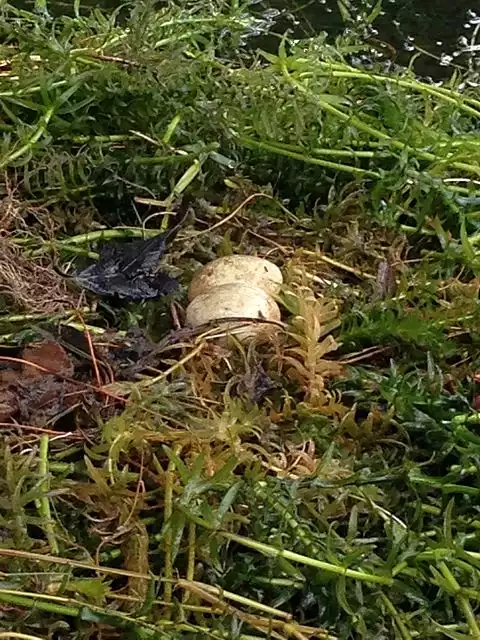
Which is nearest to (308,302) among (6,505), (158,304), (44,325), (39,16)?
(158,304)

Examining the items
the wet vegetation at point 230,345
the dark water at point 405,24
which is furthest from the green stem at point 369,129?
the dark water at point 405,24

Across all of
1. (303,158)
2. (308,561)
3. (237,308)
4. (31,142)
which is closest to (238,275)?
(237,308)

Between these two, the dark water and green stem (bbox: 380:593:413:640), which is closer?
green stem (bbox: 380:593:413:640)

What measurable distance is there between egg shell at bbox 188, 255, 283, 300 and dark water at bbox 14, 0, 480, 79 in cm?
81

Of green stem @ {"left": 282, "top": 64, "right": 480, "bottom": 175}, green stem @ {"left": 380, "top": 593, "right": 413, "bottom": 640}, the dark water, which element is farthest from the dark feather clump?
the dark water

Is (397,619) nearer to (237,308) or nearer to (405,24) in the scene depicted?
(237,308)

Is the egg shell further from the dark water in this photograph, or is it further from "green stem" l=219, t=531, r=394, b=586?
the dark water

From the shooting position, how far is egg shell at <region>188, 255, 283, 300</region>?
144 cm

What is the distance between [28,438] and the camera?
47.2 inches

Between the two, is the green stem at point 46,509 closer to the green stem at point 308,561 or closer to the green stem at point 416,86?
the green stem at point 308,561

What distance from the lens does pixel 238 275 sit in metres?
1.45

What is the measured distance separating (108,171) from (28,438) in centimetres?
59

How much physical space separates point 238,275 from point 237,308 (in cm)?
8

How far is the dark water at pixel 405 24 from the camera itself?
2.10m
